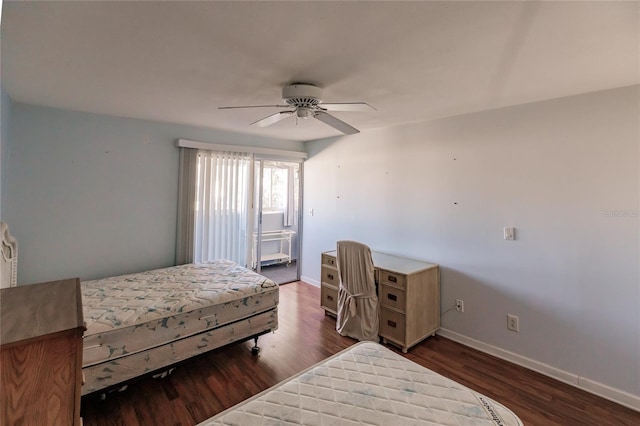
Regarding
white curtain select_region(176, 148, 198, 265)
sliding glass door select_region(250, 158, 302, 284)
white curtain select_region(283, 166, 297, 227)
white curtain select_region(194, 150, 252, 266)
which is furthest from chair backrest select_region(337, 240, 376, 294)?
white curtain select_region(283, 166, 297, 227)

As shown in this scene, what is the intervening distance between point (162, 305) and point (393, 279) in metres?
2.02

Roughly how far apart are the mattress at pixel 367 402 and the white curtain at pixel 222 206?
103 inches

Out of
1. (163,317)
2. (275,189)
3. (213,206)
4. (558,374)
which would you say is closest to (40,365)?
(163,317)

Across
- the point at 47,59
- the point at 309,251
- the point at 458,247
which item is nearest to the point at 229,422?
the point at 47,59

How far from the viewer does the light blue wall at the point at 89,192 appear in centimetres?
254

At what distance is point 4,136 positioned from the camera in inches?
90.7

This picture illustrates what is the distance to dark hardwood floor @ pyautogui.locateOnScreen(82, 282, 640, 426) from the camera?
1849 mm

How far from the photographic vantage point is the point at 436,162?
9.75 feet

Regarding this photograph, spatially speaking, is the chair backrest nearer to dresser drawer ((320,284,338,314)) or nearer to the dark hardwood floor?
dresser drawer ((320,284,338,314))

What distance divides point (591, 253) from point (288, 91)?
2.59 metres

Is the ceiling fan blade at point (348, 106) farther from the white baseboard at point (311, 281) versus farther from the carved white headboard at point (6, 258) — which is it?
the white baseboard at point (311, 281)

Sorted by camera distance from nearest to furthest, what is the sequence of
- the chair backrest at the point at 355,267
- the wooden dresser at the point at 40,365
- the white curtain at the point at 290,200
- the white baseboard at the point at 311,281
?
1. the wooden dresser at the point at 40,365
2. the chair backrest at the point at 355,267
3. the white baseboard at the point at 311,281
4. the white curtain at the point at 290,200

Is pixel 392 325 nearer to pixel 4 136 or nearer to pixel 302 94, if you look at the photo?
pixel 302 94

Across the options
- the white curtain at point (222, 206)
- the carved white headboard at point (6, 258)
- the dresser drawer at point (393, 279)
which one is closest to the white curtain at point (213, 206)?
the white curtain at point (222, 206)
